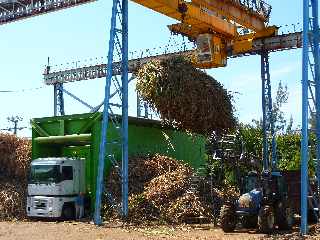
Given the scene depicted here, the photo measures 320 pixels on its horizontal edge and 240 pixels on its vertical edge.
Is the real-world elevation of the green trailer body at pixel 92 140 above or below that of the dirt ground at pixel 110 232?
above

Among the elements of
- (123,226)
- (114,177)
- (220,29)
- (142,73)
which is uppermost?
(220,29)

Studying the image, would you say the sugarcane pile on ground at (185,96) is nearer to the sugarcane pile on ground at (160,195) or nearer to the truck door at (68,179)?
the sugarcane pile on ground at (160,195)

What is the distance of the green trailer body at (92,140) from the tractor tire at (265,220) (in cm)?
799

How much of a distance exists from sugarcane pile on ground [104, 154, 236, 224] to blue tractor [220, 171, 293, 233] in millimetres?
2771

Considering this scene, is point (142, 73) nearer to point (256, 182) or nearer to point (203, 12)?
point (203, 12)

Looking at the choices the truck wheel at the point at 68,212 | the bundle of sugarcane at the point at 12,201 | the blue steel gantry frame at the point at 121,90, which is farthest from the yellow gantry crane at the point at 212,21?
the bundle of sugarcane at the point at 12,201

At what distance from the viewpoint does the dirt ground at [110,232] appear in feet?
46.2

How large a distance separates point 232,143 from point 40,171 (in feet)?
26.2

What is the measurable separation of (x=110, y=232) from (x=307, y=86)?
712 cm

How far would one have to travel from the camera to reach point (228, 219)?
15.0m

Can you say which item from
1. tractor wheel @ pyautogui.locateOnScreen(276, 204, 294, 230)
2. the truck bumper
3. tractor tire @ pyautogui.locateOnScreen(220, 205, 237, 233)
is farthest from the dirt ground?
the truck bumper

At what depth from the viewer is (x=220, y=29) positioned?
21.5m

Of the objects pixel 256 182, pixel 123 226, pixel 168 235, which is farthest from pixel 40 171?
pixel 256 182

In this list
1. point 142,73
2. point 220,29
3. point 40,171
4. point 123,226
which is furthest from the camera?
point 220,29
